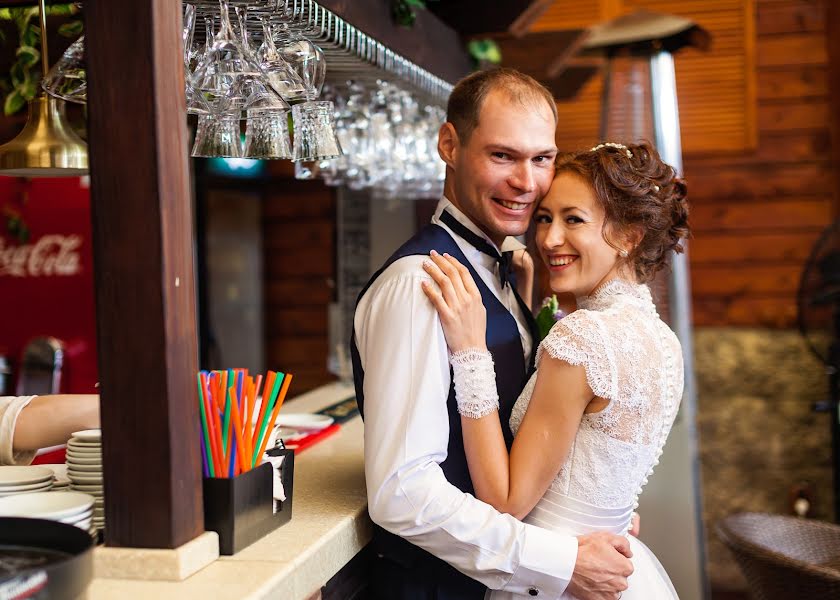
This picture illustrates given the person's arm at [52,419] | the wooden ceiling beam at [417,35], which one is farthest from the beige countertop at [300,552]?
the wooden ceiling beam at [417,35]

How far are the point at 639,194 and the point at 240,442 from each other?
3.15ft

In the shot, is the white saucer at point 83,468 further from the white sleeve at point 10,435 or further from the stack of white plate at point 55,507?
the white sleeve at point 10,435

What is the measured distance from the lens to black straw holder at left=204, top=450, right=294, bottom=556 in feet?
5.10

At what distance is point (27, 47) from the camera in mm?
2545

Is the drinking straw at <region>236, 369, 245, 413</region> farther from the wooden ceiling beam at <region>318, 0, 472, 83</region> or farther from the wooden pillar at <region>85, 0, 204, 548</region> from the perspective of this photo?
the wooden ceiling beam at <region>318, 0, 472, 83</region>

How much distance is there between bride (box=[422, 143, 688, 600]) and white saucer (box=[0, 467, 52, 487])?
80cm

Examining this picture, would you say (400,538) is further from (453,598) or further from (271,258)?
(271,258)

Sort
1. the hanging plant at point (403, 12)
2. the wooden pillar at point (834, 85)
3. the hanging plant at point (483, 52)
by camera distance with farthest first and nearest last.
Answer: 1. the wooden pillar at point (834, 85)
2. the hanging plant at point (483, 52)
3. the hanging plant at point (403, 12)

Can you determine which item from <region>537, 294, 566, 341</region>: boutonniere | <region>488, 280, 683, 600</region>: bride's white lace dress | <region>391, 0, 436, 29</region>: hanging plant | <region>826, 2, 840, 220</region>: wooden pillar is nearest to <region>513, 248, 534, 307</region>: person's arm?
<region>537, 294, 566, 341</region>: boutonniere

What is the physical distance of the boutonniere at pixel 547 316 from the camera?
7.58 feet

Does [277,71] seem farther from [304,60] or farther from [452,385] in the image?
[452,385]

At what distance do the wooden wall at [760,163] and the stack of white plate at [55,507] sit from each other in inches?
162

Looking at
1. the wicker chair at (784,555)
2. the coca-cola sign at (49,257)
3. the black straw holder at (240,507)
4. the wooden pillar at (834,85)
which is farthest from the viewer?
the coca-cola sign at (49,257)

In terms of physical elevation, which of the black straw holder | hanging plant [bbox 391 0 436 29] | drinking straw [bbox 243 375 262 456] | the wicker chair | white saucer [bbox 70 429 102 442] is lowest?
the wicker chair
